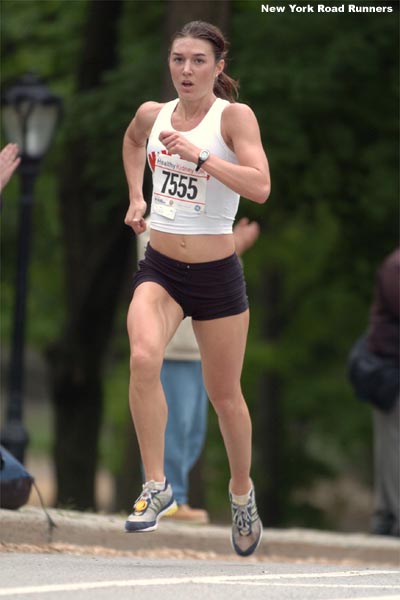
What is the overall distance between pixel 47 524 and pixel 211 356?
1.84m

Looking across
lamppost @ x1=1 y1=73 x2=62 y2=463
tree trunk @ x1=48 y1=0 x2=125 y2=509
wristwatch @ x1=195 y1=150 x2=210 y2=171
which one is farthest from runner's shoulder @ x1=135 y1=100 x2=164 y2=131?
tree trunk @ x1=48 y1=0 x2=125 y2=509

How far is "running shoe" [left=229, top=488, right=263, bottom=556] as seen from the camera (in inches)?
294

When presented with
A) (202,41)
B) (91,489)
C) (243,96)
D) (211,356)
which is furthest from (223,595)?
(91,489)

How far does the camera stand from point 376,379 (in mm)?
10852

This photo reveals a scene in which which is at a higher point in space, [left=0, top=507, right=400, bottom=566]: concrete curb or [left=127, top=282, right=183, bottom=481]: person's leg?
[left=127, top=282, right=183, bottom=481]: person's leg

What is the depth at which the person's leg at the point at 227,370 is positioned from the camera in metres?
7.02

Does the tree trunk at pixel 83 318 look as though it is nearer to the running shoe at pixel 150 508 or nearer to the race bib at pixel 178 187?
the race bib at pixel 178 187

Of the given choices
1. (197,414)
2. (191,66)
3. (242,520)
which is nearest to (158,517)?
(242,520)

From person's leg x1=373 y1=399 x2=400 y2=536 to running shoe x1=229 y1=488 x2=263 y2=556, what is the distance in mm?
3666

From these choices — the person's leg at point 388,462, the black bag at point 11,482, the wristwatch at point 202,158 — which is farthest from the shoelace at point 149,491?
the person's leg at point 388,462

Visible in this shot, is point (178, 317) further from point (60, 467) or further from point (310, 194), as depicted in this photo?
point (60, 467)

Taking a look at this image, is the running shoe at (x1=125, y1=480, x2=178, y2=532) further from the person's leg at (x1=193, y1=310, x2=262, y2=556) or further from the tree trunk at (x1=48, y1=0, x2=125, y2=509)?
the tree trunk at (x1=48, y1=0, x2=125, y2=509)

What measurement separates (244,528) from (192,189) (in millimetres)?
1692

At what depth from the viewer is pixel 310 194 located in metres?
15.9
